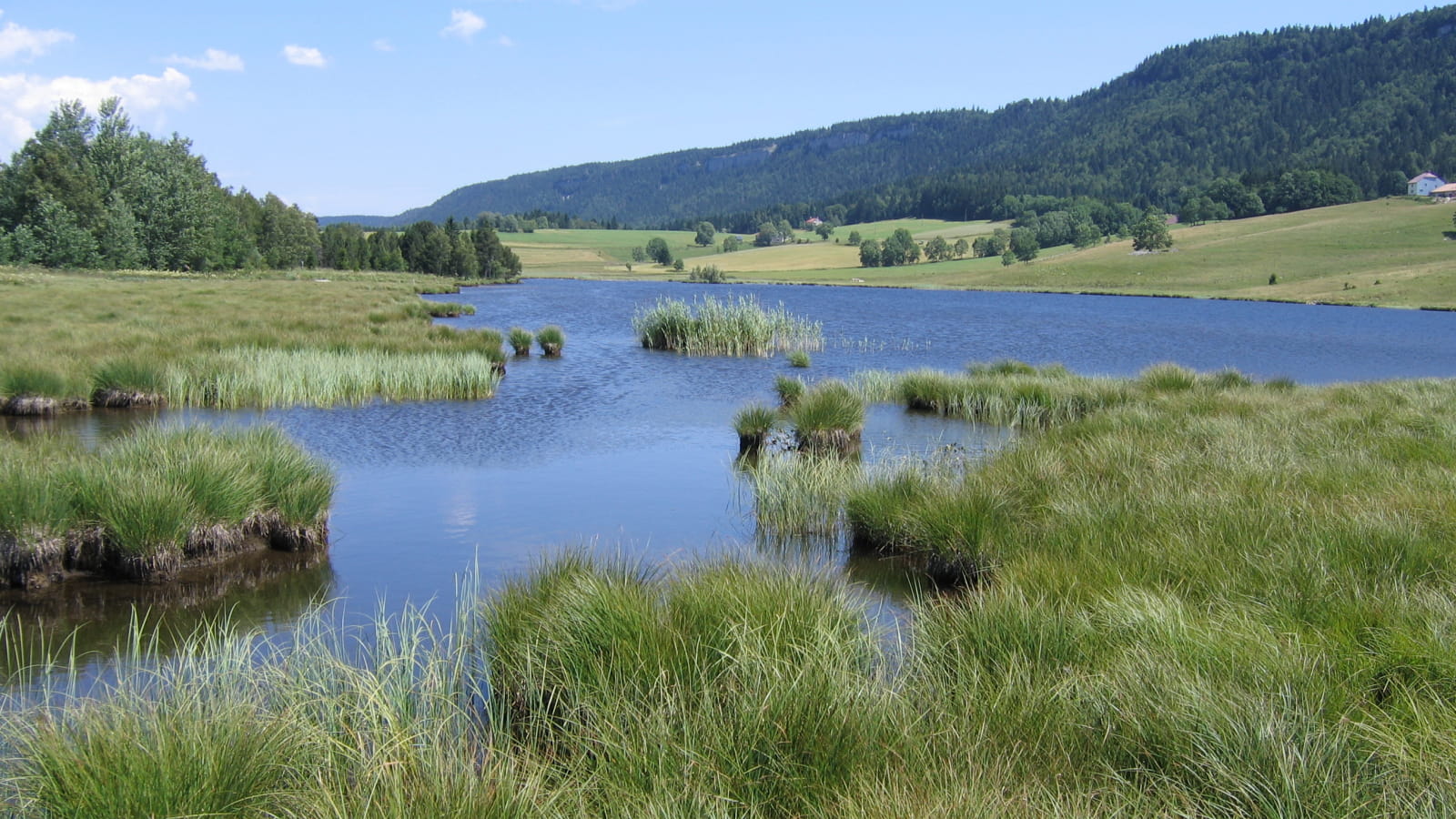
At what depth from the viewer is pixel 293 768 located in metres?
3.85

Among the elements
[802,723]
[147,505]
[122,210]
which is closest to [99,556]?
[147,505]

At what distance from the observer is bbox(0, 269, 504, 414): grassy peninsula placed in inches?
656

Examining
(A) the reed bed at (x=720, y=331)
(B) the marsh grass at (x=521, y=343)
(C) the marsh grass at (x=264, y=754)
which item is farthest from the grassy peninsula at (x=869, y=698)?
(A) the reed bed at (x=720, y=331)

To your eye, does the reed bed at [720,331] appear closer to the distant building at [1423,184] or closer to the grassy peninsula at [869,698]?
the grassy peninsula at [869,698]

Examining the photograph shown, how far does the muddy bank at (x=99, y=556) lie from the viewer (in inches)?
301

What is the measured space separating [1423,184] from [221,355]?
140875mm

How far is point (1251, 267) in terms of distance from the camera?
8350 cm

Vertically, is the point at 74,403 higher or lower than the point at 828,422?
higher

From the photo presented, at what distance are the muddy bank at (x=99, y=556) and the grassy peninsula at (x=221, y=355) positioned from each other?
9.50m

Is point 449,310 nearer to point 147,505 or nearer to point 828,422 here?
point 828,422

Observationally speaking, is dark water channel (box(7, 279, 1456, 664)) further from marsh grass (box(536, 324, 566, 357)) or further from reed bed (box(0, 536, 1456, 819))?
reed bed (box(0, 536, 1456, 819))

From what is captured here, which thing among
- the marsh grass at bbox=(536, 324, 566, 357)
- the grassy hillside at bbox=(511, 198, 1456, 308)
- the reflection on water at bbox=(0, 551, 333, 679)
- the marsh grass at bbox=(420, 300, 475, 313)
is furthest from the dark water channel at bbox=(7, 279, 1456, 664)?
the grassy hillside at bbox=(511, 198, 1456, 308)

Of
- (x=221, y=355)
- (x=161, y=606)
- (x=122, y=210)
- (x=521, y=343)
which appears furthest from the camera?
(x=122, y=210)

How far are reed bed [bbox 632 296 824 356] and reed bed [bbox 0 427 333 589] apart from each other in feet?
68.1
